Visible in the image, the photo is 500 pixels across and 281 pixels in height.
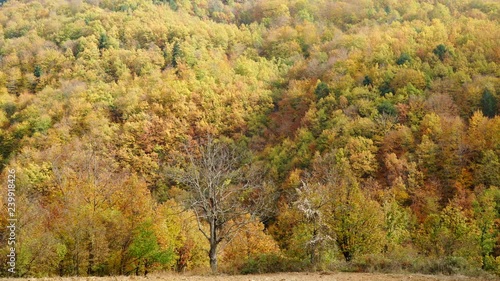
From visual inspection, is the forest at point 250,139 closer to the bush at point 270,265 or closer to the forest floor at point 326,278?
the bush at point 270,265

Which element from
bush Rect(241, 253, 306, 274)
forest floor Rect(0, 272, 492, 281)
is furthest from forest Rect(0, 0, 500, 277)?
forest floor Rect(0, 272, 492, 281)

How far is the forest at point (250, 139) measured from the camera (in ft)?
104

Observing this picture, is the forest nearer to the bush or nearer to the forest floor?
the bush

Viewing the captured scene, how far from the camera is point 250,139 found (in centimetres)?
10975

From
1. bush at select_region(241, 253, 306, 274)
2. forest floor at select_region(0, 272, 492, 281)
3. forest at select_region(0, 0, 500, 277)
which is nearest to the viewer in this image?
forest floor at select_region(0, 272, 492, 281)

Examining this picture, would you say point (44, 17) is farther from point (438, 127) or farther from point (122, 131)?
point (438, 127)

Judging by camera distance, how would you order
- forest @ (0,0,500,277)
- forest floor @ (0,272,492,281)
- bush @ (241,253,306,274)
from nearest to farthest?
A: forest floor @ (0,272,492,281), bush @ (241,253,306,274), forest @ (0,0,500,277)

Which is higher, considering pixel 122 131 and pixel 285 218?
pixel 122 131

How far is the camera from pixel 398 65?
339 ft

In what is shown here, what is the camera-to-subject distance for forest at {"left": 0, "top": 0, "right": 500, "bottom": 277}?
31.7 metres

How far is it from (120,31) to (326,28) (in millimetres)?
73564

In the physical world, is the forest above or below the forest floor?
above

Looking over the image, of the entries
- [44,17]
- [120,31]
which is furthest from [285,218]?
[44,17]

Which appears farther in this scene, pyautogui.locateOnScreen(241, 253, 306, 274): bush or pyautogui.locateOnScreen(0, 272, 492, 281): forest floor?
pyautogui.locateOnScreen(241, 253, 306, 274): bush
